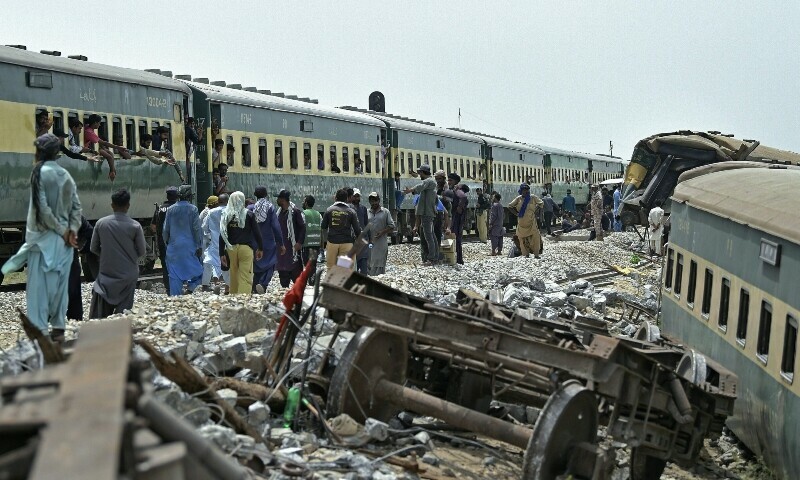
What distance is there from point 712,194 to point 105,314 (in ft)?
21.3

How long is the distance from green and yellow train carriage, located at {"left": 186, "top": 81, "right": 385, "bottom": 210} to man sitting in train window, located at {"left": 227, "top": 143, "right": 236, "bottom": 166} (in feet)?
0.13

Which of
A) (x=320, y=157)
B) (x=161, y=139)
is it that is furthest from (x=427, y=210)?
(x=320, y=157)

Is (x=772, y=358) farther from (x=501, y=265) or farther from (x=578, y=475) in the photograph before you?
(x=501, y=265)

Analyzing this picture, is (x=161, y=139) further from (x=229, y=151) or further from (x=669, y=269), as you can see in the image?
(x=669, y=269)

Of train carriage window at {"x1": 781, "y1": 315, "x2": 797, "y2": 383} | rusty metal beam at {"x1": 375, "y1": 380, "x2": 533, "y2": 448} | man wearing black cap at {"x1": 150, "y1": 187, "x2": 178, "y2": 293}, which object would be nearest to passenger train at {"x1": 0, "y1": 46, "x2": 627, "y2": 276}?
man wearing black cap at {"x1": 150, "y1": 187, "x2": 178, "y2": 293}

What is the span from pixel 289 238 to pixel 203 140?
9019 mm

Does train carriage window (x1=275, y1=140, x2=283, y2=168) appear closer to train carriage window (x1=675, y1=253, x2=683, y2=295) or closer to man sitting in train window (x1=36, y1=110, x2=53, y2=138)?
man sitting in train window (x1=36, y1=110, x2=53, y2=138)

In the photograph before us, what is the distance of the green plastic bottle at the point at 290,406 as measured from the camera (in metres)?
8.24

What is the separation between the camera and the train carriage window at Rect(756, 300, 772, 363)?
945 centimetres

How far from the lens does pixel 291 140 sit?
29719 mm

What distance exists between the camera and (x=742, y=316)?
10.4 m

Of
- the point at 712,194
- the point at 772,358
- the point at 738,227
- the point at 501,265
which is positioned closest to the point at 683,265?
the point at 712,194

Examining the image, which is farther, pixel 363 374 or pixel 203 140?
pixel 203 140

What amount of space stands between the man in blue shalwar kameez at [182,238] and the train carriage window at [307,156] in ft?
47.2
